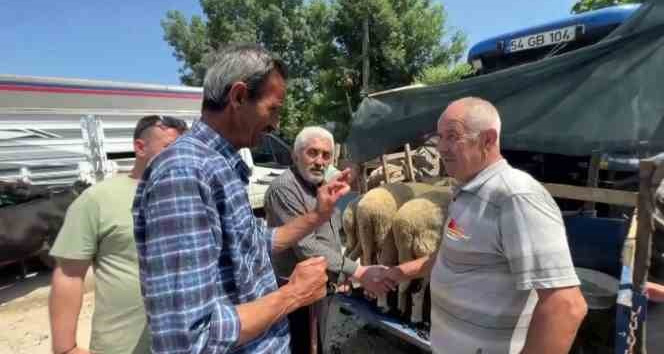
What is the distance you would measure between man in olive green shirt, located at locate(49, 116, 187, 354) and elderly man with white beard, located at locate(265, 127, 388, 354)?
2.92ft

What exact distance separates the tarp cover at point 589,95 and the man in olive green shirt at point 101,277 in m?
2.65

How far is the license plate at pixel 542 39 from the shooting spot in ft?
13.6

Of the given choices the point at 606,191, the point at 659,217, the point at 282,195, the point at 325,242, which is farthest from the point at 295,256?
the point at 606,191

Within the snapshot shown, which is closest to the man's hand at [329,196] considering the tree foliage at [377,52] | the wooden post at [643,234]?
the wooden post at [643,234]

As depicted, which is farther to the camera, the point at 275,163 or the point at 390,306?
the point at 275,163

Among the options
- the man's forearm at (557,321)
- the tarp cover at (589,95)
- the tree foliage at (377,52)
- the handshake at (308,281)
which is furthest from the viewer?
the tree foliage at (377,52)

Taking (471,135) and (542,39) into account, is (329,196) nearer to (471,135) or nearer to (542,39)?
(471,135)

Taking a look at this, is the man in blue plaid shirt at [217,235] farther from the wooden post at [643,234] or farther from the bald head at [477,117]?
the wooden post at [643,234]

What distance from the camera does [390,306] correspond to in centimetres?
364

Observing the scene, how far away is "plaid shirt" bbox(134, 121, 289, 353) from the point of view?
98 centimetres

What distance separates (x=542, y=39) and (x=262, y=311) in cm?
440

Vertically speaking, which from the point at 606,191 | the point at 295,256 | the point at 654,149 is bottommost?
the point at 295,256

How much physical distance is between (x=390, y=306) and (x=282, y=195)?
164 centimetres

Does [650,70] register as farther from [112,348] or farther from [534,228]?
[112,348]
